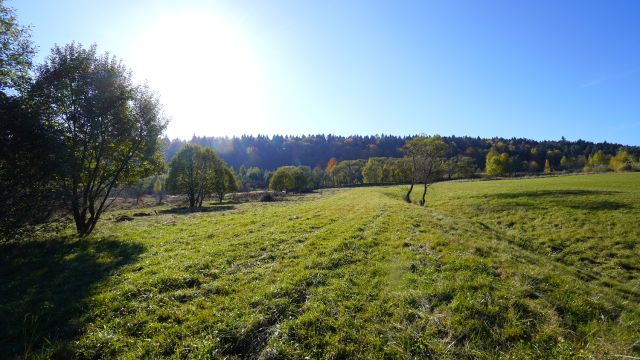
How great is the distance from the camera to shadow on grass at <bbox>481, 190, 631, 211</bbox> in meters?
32.2

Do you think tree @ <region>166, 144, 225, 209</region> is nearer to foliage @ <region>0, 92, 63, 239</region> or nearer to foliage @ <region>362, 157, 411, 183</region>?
foliage @ <region>0, 92, 63, 239</region>

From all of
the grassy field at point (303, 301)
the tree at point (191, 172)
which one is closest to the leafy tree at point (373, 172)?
the tree at point (191, 172)

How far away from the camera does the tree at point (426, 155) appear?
4644 cm

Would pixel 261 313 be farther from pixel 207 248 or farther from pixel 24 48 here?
pixel 24 48

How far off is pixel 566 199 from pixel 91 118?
5384cm

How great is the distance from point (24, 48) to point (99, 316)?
65.8ft

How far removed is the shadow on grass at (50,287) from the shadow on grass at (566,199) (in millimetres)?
44506

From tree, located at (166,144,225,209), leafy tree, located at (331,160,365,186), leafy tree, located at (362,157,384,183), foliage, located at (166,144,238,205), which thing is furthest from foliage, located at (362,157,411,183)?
tree, located at (166,144,225,209)

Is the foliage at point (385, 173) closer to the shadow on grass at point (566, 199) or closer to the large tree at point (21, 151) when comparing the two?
the shadow on grass at point (566, 199)

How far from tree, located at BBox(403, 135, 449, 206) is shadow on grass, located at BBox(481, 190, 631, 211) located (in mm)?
9669

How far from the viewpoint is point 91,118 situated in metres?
19.3

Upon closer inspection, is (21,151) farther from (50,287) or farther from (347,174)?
(347,174)

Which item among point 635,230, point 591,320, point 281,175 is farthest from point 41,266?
point 281,175

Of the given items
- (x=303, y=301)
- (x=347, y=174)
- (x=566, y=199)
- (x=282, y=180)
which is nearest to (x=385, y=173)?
(x=347, y=174)
